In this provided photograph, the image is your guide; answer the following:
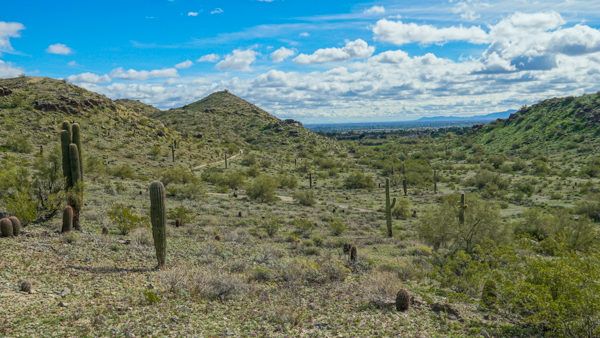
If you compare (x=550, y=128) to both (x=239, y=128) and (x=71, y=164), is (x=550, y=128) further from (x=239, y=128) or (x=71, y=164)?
(x=71, y=164)

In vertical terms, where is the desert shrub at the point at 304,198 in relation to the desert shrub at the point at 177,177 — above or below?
below

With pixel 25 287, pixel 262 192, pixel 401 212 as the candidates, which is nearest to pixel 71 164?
pixel 25 287

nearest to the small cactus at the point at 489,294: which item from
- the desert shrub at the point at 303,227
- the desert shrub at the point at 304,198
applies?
the desert shrub at the point at 303,227

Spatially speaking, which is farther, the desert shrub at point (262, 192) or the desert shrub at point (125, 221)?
the desert shrub at point (262, 192)

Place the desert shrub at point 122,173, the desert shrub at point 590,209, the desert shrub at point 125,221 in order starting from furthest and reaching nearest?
1. the desert shrub at point 122,173
2. the desert shrub at point 590,209
3. the desert shrub at point 125,221

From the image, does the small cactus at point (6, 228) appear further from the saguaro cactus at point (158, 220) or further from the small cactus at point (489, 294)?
the small cactus at point (489, 294)

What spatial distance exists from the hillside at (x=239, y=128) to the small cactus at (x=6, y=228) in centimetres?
6938

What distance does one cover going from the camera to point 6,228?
16.8 metres

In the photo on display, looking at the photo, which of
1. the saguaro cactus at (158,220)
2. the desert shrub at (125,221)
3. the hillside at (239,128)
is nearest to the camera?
the saguaro cactus at (158,220)

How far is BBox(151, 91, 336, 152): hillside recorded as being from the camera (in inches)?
3824

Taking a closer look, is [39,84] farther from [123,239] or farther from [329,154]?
[123,239]

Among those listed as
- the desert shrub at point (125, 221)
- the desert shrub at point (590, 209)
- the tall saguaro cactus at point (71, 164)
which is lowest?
the desert shrub at point (590, 209)

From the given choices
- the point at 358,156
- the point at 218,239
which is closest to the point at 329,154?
the point at 358,156

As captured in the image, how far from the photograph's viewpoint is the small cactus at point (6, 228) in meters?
16.8
